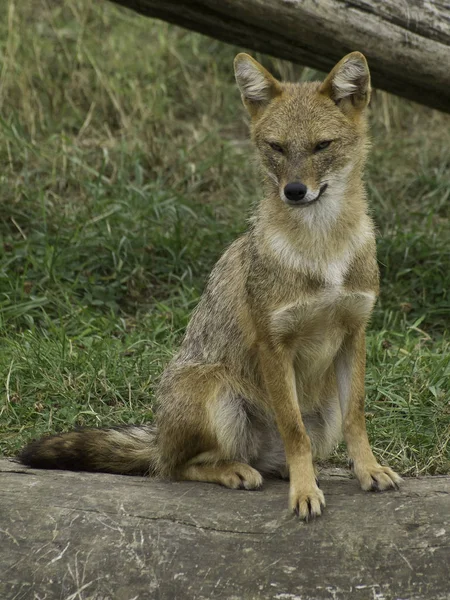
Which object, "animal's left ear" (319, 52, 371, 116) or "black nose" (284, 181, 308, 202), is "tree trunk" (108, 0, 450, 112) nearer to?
"animal's left ear" (319, 52, 371, 116)

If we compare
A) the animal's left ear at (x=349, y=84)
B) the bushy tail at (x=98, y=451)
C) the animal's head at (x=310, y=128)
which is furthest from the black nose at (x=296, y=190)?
the bushy tail at (x=98, y=451)

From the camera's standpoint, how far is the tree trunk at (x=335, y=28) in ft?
22.2

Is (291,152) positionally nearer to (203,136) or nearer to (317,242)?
(317,242)

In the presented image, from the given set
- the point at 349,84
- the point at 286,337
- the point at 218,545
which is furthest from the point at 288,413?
the point at 349,84

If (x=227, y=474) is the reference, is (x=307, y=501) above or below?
above

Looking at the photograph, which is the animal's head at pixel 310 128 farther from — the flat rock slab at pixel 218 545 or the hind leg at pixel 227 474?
the flat rock slab at pixel 218 545

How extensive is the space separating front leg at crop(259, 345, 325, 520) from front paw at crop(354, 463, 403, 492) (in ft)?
0.86

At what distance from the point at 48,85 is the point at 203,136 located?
1797 millimetres

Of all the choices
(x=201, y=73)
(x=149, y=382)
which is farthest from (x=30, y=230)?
(x=201, y=73)

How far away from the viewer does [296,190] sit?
15.1ft

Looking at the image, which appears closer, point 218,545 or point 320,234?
point 218,545

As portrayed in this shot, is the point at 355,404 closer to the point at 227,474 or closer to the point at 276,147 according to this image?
the point at 227,474

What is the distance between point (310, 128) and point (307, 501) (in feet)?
6.00

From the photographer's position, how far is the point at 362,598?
13.1ft
